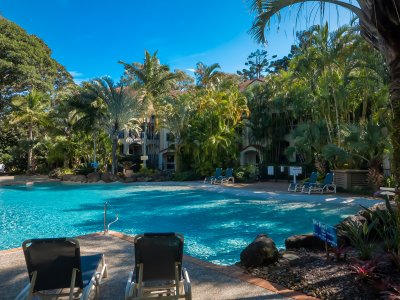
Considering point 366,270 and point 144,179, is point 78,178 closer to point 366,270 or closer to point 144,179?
point 144,179

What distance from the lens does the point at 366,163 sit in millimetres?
16609

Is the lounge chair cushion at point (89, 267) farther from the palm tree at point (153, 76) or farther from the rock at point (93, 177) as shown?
the palm tree at point (153, 76)

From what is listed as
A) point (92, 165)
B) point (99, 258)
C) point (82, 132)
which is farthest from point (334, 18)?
point (82, 132)

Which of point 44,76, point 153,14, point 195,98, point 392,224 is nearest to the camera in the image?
point 392,224

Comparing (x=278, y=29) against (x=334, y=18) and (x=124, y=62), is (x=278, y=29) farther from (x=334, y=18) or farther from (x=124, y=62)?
(x=124, y=62)

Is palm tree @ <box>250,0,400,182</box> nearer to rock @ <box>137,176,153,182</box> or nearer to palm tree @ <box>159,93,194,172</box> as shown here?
palm tree @ <box>159,93,194,172</box>

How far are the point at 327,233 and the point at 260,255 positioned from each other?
1.05 m

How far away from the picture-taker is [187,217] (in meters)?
11.7

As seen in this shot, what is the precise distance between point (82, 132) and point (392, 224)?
Result: 29240 mm

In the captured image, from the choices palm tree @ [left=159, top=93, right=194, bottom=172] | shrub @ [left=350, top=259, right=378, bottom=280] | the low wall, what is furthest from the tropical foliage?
shrub @ [left=350, top=259, right=378, bottom=280]

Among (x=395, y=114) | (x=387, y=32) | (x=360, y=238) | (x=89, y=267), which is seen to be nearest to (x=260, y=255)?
(x=360, y=238)

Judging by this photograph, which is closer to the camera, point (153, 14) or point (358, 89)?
point (153, 14)

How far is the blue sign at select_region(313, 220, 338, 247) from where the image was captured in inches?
177

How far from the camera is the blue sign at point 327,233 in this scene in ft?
14.7
